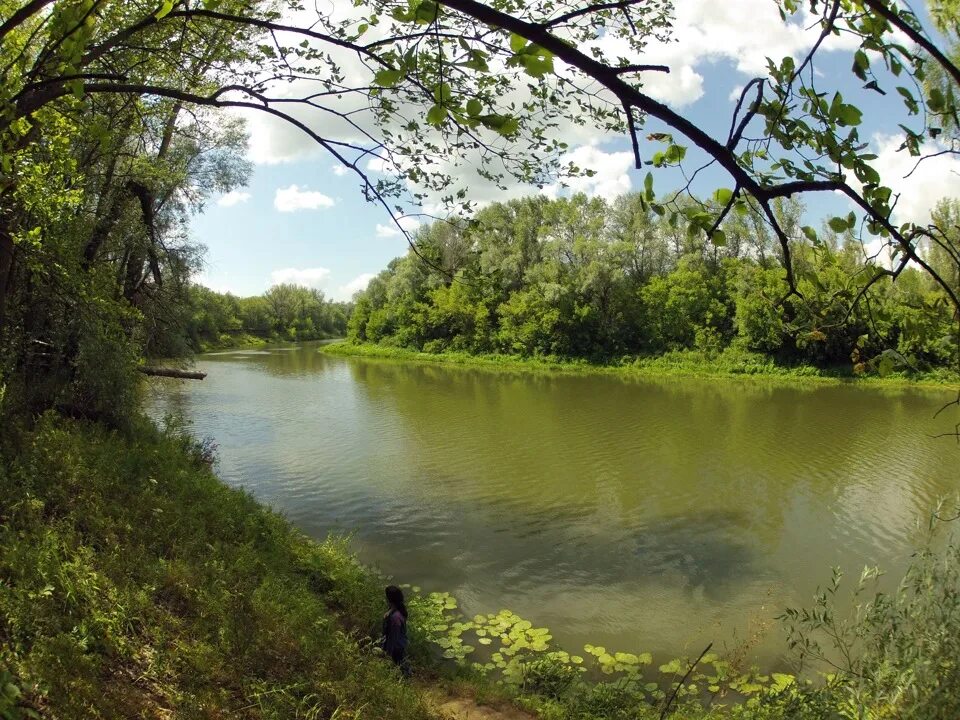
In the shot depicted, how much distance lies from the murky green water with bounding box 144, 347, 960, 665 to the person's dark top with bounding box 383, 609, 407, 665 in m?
2.41

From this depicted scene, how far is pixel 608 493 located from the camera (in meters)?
14.3

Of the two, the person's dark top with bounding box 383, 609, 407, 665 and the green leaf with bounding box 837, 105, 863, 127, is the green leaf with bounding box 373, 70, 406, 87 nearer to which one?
the green leaf with bounding box 837, 105, 863, 127

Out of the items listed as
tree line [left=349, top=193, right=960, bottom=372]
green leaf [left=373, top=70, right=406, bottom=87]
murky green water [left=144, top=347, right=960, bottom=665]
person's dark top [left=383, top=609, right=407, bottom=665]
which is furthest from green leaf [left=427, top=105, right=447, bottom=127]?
tree line [left=349, top=193, right=960, bottom=372]

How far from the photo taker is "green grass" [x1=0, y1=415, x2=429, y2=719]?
4562 mm

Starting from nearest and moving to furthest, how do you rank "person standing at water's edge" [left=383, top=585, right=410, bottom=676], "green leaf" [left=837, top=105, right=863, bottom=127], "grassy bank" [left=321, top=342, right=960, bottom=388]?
1. "green leaf" [left=837, top=105, right=863, bottom=127]
2. "person standing at water's edge" [left=383, top=585, right=410, bottom=676]
3. "grassy bank" [left=321, top=342, right=960, bottom=388]

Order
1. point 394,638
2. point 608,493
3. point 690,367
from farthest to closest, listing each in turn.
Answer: point 690,367, point 608,493, point 394,638

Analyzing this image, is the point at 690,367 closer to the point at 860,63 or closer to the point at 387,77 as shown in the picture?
the point at 860,63

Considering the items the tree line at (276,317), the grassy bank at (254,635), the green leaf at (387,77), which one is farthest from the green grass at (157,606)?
the tree line at (276,317)

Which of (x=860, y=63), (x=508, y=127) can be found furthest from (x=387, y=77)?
(x=860, y=63)

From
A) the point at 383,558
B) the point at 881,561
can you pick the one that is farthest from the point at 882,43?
the point at 881,561

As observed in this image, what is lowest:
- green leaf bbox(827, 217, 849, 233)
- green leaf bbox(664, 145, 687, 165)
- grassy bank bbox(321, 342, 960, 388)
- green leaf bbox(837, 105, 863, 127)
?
grassy bank bbox(321, 342, 960, 388)

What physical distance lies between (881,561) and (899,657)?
6566mm

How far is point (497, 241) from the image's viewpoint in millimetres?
53250

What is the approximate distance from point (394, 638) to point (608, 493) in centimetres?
861
